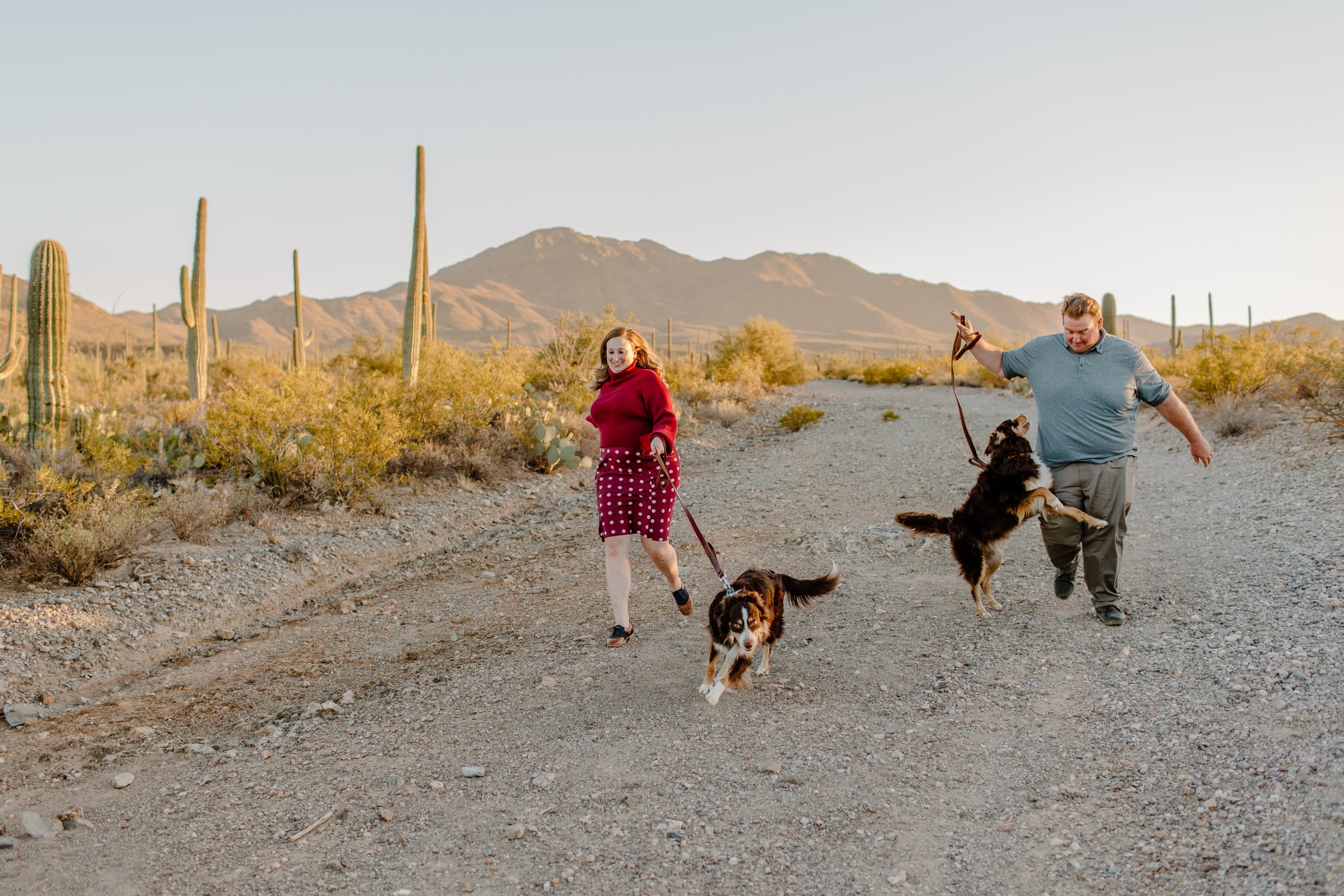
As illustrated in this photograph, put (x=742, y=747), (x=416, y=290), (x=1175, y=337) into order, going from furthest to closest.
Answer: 1. (x=1175, y=337)
2. (x=416, y=290)
3. (x=742, y=747)

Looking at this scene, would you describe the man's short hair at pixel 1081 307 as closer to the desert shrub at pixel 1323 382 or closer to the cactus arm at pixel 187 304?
the desert shrub at pixel 1323 382

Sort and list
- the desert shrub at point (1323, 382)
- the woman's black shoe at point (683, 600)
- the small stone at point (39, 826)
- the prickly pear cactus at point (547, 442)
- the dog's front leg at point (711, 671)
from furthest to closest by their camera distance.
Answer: the prickly pear cactus at point (547, 442) < the desert shrub at point (1323, 382) < the woman's black shoe at point (683, 600) < the dog's front leg at point (711, 671) < the small stone at point (39, 826)

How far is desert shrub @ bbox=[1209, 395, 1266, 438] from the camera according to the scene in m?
13.1

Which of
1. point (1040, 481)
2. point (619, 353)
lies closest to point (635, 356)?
point (619, 353)

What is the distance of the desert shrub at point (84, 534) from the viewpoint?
21.3 feet

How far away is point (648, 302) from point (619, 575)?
496 feet

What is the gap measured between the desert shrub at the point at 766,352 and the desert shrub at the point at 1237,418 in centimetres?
1902

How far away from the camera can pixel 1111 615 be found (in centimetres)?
536

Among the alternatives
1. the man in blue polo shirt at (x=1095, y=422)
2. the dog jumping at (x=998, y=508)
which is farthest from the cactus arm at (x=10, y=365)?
the man in blue polo shirt at (x=1095, y=422)

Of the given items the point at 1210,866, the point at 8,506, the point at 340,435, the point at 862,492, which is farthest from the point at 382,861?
the point at 862,492

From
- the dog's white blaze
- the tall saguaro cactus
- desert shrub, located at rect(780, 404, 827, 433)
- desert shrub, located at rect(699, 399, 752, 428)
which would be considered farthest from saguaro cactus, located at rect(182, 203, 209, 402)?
the dog's white blaze

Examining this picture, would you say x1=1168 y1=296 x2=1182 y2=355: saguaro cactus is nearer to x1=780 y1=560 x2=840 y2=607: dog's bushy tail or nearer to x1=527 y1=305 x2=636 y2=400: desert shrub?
x1=527 y1=305 x2=636 y2=400: desert shrub

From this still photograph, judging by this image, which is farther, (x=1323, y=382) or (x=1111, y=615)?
(x=1323, y=382)

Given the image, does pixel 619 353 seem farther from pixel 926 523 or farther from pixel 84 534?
pixel 84 534
